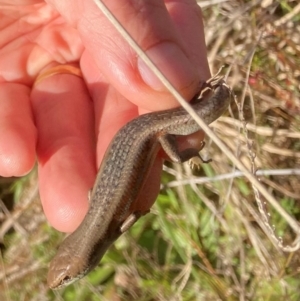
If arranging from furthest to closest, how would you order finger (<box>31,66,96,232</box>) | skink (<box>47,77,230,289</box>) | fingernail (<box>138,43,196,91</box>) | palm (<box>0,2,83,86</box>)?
palm (<box>0,2,83,86</box>)
finger (<box>31,66,96,232</box>)
skink (<box>47,77,230,289</box>)
fingernail (<box>138,43,196,91</box>)

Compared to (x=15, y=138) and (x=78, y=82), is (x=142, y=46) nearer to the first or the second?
(x=15, y=138)

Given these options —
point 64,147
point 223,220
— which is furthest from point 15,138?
point 223,220

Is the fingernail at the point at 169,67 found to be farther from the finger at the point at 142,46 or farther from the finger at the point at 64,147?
the finger at the point at 64,147

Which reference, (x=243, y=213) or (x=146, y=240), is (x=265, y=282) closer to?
(x=243, y=213)

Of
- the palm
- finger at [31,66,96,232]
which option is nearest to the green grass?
finger at [31,66,96,232]

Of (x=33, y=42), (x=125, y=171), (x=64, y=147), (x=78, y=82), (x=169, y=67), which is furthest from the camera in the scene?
(x=33, y=42)

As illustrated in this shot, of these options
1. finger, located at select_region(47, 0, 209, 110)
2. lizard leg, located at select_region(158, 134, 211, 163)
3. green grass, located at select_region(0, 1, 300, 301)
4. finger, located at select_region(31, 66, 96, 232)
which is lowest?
green grass, located at select_region(0, 1, 300, 301)

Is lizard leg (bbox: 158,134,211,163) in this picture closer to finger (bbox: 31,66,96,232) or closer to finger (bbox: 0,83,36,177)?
finger (bbox: 31,66,96,232)
